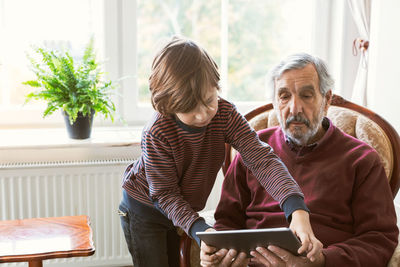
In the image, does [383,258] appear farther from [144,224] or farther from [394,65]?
[394,65]

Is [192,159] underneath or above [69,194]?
above

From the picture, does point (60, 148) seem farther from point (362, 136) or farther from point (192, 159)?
point (362, 136)

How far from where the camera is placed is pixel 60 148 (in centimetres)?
255

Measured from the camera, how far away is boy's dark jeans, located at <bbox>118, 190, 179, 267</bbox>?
1.63m

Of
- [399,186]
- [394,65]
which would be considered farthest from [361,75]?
[399,186]

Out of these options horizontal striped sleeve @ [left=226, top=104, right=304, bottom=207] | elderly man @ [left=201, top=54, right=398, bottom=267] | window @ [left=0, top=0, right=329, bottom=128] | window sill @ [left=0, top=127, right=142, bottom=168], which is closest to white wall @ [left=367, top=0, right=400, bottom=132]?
window @ [left=0, top=0, right=329, bottom=128]

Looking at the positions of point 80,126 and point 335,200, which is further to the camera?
point 80,126

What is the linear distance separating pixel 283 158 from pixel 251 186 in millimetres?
160

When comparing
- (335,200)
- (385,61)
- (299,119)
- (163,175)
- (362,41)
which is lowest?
(335,200)

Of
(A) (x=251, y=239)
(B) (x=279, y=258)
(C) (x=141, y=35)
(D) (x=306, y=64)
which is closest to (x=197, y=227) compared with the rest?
(A) (x=251, y=239)

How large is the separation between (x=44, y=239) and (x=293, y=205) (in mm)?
1122

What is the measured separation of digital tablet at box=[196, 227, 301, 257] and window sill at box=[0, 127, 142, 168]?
4.37ft

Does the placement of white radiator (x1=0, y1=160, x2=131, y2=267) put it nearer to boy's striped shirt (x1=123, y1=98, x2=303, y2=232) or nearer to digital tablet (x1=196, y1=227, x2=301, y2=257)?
boy's striped shirt (x1=123, y1=98, x2=303, y2=232)

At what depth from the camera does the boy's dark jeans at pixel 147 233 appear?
5.35ft
